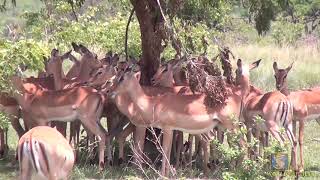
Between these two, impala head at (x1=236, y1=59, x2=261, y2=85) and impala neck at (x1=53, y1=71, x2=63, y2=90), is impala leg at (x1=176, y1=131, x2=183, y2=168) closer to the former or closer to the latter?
impala head at (x1=236, y1=59, x2=261, y2=85)

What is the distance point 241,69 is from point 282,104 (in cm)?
70

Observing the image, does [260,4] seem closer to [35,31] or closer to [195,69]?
[195,69]

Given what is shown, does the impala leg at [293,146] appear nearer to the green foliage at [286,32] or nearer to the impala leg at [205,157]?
the impala leg at [205,157]

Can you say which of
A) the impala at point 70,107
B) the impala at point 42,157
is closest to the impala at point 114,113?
the impala at point 70,107

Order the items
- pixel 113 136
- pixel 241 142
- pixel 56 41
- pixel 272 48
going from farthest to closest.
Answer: pixel 272 48 < pixel 56 41 < pixel 113 136 < pixel 241 142

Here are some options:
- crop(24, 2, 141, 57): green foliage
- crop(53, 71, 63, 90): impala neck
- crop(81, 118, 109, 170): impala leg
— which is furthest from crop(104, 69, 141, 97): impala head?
crop(24, 2, 141, 57): green foliage

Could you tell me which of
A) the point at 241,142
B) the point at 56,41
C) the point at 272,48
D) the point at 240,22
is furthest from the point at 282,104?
the point at 240,22

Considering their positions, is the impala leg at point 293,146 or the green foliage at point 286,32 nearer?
the impala leg at point 293,146

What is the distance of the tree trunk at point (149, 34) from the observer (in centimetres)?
915

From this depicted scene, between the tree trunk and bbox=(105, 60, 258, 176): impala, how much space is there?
0.81 m

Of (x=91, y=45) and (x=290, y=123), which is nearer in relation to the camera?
(x=290, y=123)

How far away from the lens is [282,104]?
8805 millimetres

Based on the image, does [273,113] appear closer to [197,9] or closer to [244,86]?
[244,86]

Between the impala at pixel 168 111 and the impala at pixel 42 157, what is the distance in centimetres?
246
